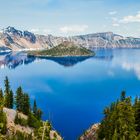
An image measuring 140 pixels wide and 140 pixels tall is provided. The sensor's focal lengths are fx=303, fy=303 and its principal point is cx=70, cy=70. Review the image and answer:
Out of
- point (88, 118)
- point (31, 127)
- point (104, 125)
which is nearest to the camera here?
point (104, 125)

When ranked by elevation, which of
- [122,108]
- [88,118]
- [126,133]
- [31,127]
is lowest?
[88,118]

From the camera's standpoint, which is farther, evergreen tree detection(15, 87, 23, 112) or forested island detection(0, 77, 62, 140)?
evergreen tree detection(15, 87, 23, 112)

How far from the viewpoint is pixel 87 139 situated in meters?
133

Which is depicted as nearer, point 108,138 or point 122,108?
point 122,108

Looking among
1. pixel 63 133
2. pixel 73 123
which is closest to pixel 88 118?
pixel 73 123

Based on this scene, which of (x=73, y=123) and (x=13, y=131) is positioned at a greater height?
(x=13, y=131)

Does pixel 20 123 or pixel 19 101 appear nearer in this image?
pixel 20 123

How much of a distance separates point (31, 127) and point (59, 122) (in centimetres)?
4901

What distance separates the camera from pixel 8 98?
160 m

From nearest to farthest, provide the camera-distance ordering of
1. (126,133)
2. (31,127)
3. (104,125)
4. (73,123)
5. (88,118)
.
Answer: (126,133)
(104,125)
(31,127)
(73,123)
(88,118)

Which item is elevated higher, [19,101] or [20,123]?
[19,101]

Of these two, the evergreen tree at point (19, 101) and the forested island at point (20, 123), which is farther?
the evergreen tree at point (19, 101)

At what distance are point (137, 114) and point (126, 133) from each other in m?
15.4

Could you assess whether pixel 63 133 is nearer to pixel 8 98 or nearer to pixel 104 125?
pixel 8 98
